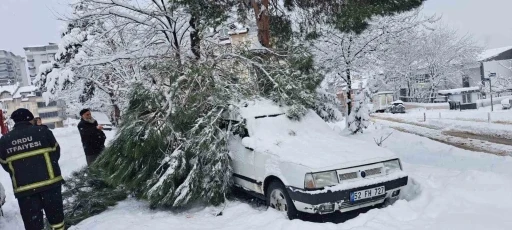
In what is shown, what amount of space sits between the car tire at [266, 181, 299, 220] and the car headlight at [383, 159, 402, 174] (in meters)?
1.33

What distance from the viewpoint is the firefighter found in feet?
14.4

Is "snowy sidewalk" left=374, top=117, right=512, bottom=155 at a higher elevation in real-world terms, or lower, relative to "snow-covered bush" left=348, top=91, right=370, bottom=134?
lower

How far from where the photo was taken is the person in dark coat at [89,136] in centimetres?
752

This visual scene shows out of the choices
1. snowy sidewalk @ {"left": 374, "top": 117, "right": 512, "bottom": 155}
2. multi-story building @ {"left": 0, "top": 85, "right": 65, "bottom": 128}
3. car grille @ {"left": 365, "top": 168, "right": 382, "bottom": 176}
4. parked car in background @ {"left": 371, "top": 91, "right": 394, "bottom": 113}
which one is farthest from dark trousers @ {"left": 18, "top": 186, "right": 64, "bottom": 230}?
multi-story building @ {"left": 0, "top": 85, "right": 65, "bottom": 128}

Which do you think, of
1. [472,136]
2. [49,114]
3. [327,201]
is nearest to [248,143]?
[327,201]

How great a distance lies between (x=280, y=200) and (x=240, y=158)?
1.11 m

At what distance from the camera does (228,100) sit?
629cm

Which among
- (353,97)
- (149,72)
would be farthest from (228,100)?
(353,97)

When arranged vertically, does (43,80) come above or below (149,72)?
above

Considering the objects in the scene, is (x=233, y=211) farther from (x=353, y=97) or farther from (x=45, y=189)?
(x=353, y=97)

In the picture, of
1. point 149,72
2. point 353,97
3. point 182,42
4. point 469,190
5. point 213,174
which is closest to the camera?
point 469,190

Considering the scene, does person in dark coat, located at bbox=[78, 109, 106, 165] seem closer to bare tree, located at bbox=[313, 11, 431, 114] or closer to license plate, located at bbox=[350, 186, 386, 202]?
license plate, located at bbox=[350, 186, 386, 202]

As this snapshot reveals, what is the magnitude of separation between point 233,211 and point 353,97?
12.8 metres

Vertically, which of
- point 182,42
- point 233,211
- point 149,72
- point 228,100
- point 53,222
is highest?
point 182,42
